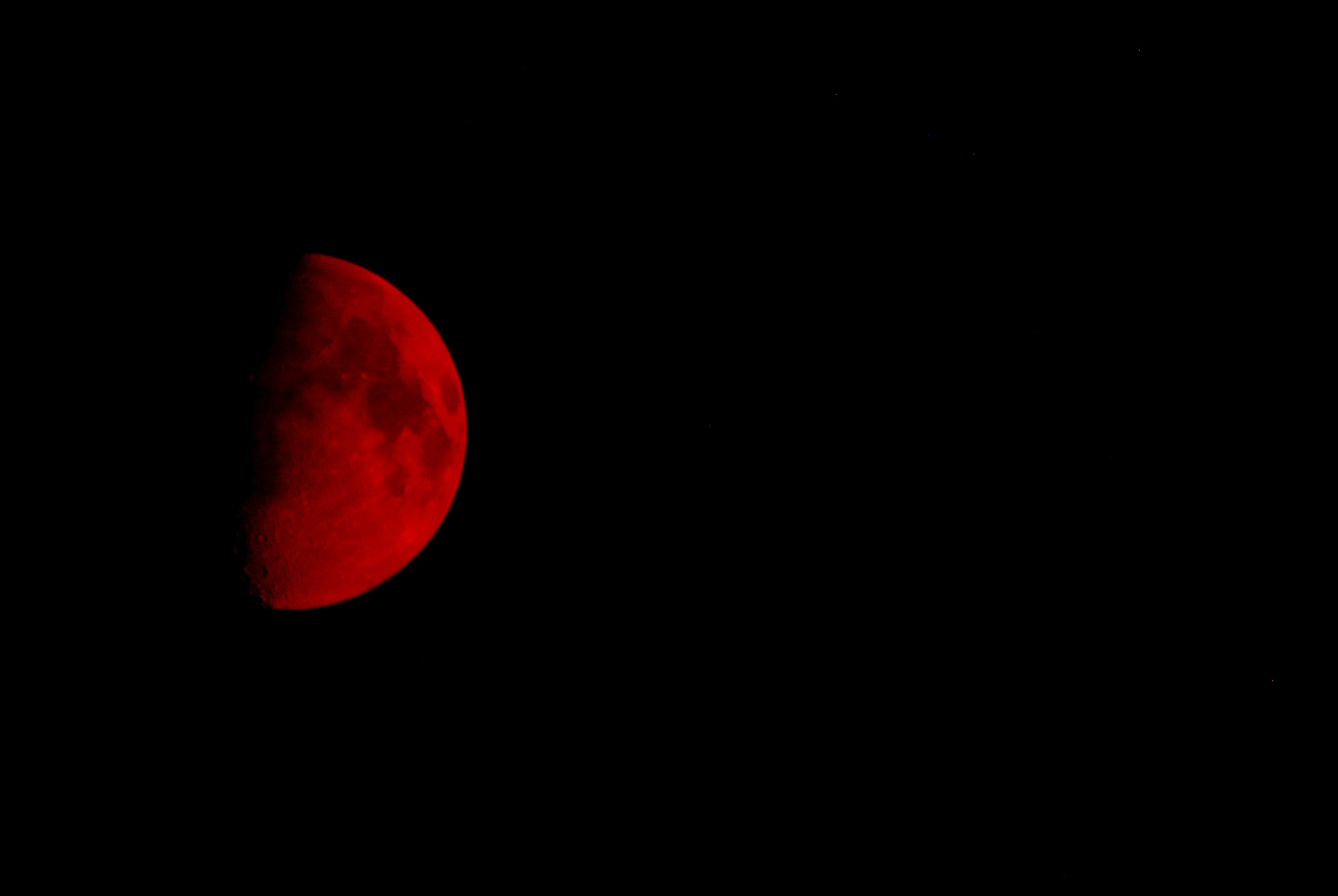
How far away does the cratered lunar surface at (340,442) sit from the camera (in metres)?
1.96

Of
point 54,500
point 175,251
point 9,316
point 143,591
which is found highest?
point 175,251

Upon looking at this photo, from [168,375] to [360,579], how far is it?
851 mm

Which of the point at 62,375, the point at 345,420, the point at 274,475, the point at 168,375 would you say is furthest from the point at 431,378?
the point at 62,375

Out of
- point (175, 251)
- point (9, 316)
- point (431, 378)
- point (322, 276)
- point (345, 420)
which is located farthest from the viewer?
point (431, 378)

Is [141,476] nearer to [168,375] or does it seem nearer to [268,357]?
[168,375]

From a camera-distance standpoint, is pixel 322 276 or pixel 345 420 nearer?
pixel 345 420

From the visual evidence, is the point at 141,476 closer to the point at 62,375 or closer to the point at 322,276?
the point at 62,375

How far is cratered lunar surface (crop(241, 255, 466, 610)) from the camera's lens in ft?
6.41

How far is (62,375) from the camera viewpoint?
5.79 ft

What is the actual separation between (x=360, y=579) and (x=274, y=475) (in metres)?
→ 0.53

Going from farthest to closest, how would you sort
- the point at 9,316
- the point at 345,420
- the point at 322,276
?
the point at 322,276, the point at 345,420, the point at 9,316

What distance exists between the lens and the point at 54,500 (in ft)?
5.89

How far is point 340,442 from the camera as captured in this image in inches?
79.3

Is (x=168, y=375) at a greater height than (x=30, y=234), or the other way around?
(x=30, y=234)
